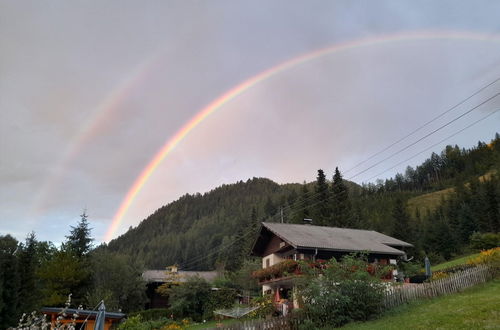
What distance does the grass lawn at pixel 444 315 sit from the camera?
1209 centimetres

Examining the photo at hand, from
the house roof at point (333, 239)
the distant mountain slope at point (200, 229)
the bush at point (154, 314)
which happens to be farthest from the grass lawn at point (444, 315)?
the distant mountain slope at point (200, 229)

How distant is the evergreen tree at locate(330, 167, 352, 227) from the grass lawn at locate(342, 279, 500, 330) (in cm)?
4354

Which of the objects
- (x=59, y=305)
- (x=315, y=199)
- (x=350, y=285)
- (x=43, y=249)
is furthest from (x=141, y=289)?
(x=350, y=285)

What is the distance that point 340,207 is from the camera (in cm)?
6341

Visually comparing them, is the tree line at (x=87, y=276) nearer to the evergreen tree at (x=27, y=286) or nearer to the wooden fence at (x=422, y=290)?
the evergreen tree at (x=27, y=286)

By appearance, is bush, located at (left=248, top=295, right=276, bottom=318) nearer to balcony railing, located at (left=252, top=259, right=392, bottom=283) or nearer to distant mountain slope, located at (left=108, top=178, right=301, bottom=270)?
balcony railing, located at (left=252, top=259, right=392, bottom=283)

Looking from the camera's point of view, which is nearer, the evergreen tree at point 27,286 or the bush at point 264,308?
the evergreen tree at point 27,286

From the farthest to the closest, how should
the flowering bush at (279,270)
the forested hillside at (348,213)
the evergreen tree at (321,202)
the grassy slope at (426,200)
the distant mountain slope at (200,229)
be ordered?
the grassy slope at (426,200), the distant mountain slope at (200,229), the forested hillside at (348,213), the evergreen tree at (321,202), the flowering bush at (279,270)

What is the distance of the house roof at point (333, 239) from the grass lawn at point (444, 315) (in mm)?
12307

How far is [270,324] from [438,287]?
32.7ft

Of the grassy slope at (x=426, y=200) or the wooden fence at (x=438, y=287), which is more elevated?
the grassy slope at (x=426, y=200)

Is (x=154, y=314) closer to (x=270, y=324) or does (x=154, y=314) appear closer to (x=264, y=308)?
(x=264, y=308)

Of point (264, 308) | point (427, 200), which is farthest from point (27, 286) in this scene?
point (427, 200)

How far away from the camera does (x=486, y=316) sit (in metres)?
12.5
